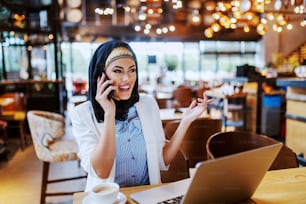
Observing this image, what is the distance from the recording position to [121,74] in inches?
51.8

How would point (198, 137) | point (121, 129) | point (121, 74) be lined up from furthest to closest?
point (198, 137) < point (121, 129) < point (121, 74)

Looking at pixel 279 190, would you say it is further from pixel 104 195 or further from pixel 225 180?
pixel 104 195

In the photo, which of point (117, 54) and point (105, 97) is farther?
point (117, 54)

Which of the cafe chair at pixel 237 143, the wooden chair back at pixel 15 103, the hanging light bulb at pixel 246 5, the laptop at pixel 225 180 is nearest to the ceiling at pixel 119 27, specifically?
the wooden chair back at pixel 15 103

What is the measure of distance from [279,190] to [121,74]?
0.80 m

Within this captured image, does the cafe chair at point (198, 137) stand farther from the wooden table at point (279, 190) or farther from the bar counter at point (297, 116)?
the wooden table at point (279, 190)

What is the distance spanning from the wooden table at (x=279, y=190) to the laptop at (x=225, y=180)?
7 centimetres

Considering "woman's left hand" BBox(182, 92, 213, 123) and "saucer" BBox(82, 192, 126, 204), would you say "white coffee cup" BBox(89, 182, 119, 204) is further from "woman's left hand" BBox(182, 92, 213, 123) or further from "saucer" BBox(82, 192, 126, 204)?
"woman's left hand" BBox(182, 92, 213, 123)

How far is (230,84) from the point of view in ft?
19.1

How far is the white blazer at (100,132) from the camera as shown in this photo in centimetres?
131

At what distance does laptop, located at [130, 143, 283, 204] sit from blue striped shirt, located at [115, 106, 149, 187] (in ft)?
1.03

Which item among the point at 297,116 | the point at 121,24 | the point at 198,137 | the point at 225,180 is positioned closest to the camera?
the point at 225,180

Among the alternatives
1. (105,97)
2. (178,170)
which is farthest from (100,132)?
(178,170)

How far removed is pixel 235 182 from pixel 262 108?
4.83 metres
